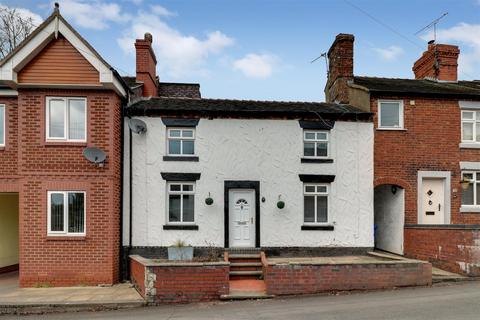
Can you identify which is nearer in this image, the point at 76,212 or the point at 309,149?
the point at 76,212

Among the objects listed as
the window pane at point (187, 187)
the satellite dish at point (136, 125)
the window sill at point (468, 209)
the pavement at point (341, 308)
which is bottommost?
the pavement at point (341, 308)

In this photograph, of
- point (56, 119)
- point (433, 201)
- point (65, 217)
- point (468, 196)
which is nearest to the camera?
point (65, 217)

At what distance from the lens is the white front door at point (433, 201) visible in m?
14.4

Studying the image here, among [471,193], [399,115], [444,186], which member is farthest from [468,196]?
[399,115]

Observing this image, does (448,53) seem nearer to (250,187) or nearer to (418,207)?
(418,207)

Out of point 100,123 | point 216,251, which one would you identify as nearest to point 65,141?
point 100,123

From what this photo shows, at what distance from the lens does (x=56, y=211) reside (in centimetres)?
1173

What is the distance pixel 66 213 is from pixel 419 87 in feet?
44.2

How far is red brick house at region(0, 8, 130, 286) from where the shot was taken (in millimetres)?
11516

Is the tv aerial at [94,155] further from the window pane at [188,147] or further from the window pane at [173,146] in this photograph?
the window pane at [188,147]

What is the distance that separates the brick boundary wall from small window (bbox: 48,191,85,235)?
3.26m

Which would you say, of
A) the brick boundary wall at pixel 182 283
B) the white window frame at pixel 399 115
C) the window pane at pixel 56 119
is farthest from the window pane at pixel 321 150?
the window pane at pixel 56 119

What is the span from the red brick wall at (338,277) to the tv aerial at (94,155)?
5.78m

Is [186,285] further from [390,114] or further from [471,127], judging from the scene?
[471,127]
